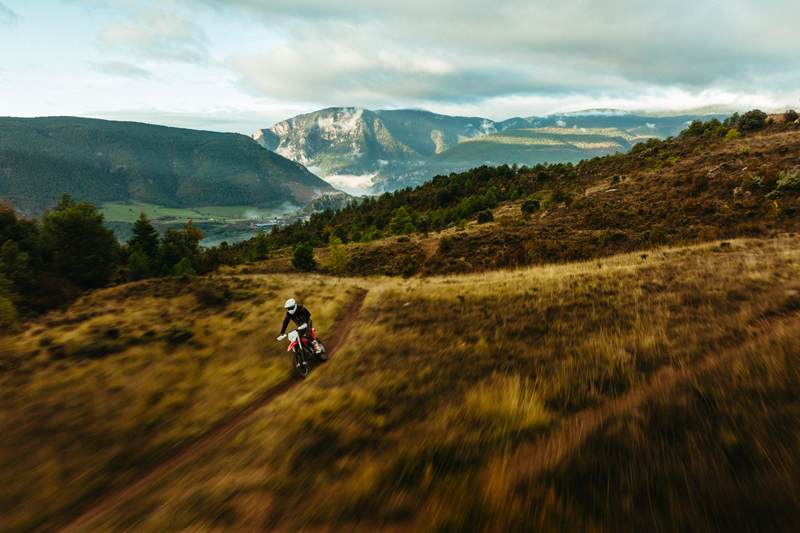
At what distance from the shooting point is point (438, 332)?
11609 millimetres

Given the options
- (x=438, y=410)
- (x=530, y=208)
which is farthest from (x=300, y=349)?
(x=530, y=208)

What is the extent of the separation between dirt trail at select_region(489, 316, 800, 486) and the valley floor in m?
0.03

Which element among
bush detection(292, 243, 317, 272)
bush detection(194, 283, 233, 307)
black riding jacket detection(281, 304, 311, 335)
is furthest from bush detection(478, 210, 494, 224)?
black riding jacket detection(281, 304, 311, 335)

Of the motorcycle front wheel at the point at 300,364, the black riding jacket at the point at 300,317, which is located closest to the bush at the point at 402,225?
the black riding jacket at the point at 300,317

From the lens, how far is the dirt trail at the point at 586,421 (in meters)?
4.44

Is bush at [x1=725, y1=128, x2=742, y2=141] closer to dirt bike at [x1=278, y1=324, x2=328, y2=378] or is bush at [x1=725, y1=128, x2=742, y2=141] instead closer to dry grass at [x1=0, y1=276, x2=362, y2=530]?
dry grass at [x1=0, y1=276, x2=362, y2=530]

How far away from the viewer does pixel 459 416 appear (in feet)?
20.2

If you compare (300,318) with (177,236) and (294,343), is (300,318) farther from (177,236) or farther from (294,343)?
(177,236)

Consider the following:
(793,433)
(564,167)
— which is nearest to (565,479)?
(793,433)

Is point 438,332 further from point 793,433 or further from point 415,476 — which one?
point 793,433

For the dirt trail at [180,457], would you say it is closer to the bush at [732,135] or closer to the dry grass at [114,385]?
the dry grass at [114,385]

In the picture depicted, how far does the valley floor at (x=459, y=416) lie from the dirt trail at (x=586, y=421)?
30mm

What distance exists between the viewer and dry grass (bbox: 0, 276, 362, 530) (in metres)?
7.12

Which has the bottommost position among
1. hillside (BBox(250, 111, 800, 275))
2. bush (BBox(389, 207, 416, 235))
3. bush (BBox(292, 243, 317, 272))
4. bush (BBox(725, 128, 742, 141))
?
bush (BBox(389, 207, 416, 235))
